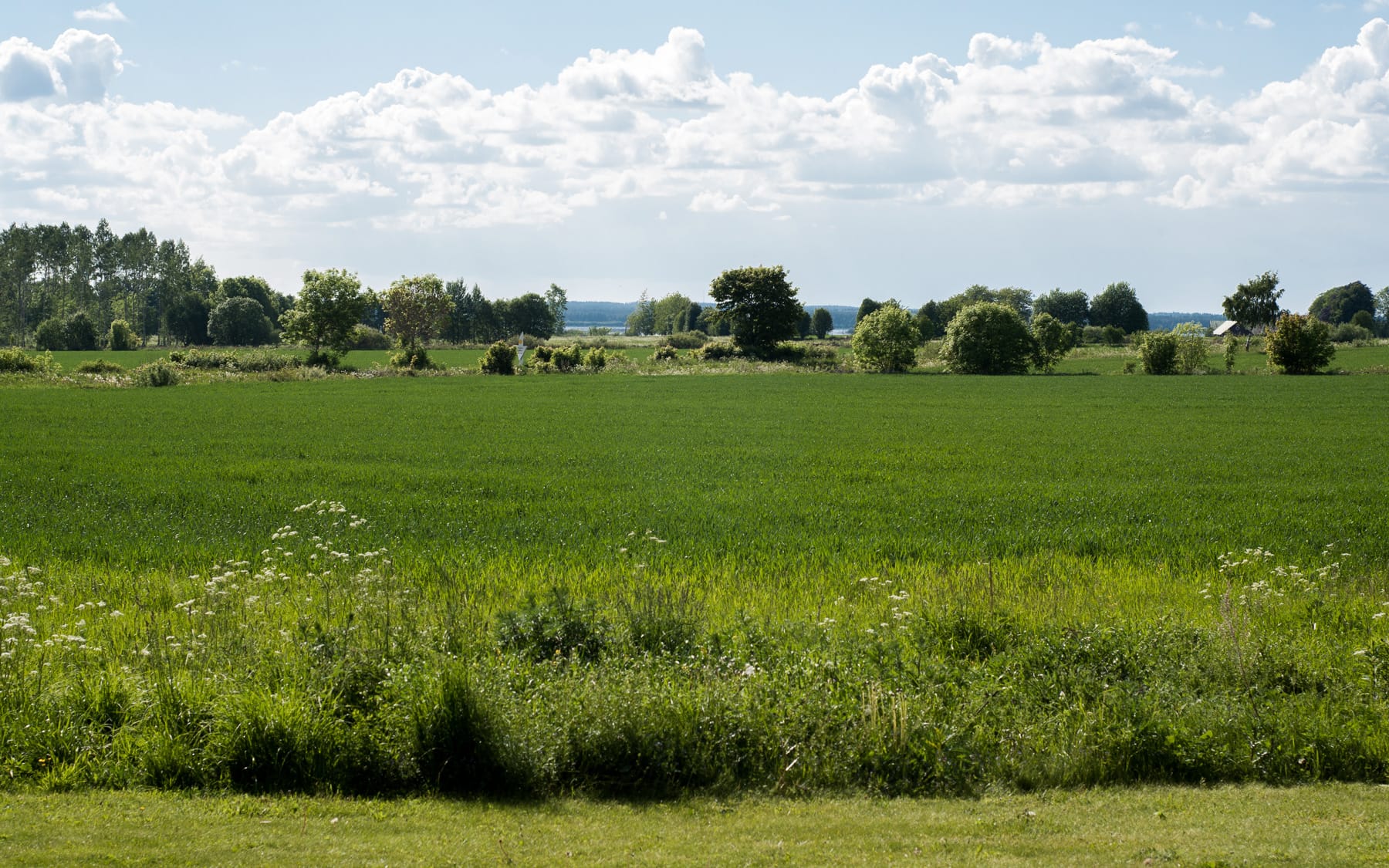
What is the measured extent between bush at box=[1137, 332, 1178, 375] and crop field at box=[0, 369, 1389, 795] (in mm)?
54969

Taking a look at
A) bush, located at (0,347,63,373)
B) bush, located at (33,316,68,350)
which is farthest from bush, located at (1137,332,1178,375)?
bush, located at (33,316,68,350)

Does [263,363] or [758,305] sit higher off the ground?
[758,305]

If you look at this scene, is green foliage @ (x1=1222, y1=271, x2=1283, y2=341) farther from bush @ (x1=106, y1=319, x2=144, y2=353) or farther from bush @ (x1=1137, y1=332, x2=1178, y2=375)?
bush @ (x1=106, y1=319, x2=144, y2=353)

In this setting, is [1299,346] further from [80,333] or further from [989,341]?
[80,333]

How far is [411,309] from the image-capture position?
11056 centimetres

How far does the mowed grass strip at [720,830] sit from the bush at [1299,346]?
80.6 m

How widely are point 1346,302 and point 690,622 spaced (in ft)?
680

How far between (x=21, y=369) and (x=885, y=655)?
73218 mm

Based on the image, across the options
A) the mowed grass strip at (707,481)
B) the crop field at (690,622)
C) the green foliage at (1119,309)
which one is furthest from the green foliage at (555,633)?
the green foliage at (1119,309)

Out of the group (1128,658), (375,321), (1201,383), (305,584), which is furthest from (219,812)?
(375,321)

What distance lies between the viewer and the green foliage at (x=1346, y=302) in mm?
178375

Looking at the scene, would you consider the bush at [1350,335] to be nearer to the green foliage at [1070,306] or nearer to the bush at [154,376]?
the green foliage at [1070,306]

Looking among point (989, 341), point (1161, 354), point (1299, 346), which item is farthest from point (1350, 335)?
point (989, 341)

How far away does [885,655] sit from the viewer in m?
9.32
